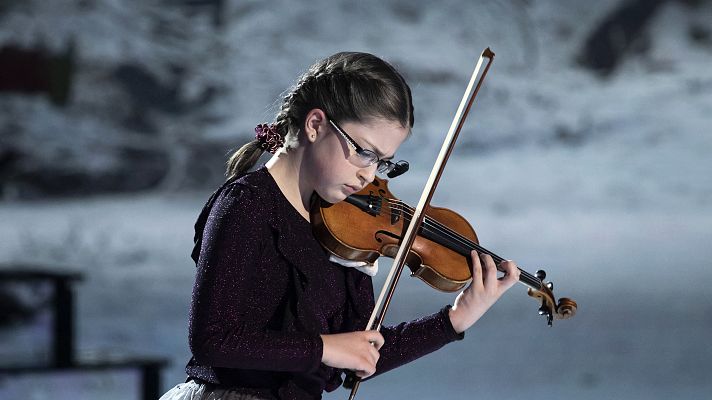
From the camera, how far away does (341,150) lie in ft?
4.44

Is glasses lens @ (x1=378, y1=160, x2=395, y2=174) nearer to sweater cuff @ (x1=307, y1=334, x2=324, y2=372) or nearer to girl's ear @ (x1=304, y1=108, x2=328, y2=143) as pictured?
girl's ear @ (x1=304, y1=108, x2=328, y2=143)

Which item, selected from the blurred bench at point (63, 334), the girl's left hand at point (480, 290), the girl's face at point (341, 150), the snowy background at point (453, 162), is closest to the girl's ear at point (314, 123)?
the girl's face at point (341, 150)

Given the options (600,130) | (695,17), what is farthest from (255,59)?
(695,17)

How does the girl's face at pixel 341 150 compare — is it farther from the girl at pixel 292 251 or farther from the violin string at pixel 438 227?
the violin string at pixel 438 227

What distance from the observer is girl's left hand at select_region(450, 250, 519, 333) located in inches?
60.6

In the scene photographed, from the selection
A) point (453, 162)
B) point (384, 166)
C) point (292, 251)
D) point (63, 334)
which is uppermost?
point (453, 162)

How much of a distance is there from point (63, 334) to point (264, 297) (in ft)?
5.44

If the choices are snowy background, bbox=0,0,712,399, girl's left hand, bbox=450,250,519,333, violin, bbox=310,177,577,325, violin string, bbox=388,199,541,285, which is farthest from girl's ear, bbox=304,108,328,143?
snowy background, bbox=0,0,712,399

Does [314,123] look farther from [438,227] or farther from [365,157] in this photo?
[438,227]

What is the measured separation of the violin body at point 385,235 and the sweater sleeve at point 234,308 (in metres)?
0.13

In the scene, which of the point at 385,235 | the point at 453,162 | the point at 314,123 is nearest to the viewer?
the point at 314,123

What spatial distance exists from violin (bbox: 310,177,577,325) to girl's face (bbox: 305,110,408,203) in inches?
2.5

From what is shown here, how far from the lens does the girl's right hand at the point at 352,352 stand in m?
1.28

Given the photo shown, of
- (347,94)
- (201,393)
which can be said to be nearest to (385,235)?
(347,94)
